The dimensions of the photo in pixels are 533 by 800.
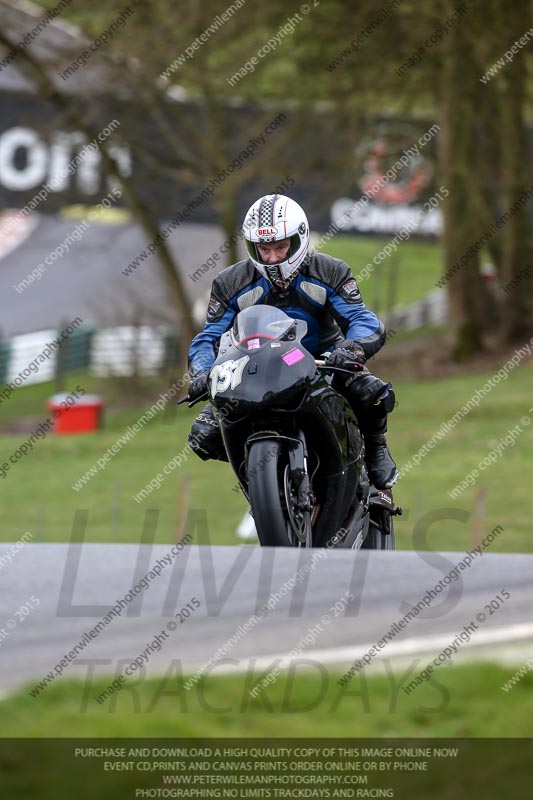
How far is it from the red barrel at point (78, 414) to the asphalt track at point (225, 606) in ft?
68.0

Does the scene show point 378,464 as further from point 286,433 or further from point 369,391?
point 286,433

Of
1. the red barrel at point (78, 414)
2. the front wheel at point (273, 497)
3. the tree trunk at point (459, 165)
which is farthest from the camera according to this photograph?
the red barrel at point (78, 414)

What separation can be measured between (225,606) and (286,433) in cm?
120

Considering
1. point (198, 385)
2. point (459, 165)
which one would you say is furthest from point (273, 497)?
point (459, 165)

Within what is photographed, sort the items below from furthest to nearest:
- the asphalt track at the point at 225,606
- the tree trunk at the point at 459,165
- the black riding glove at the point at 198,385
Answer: the tree trunk at the point at 459,165 < the black riding glove at the point at 198,385 < the asphalt track at the point at 225,606

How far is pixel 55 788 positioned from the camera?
3.93 metres

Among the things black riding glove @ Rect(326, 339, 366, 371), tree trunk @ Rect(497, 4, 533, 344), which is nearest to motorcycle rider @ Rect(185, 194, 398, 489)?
black riding glove @ Rect(326, 339, 366, 371)

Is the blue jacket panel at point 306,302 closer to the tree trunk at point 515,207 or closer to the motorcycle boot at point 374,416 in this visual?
the motorcycle boot at point 374,416

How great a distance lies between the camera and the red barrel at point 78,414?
26.3 meters

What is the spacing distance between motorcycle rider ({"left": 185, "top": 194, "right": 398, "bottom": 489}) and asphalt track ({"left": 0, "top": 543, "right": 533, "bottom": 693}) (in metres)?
0.96

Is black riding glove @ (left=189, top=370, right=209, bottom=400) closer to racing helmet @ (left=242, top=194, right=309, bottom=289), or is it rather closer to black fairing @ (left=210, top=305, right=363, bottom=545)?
black fairing @ (left=210, top=305, right=363, bottom=545)

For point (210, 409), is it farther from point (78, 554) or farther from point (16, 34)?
point (16, 34)

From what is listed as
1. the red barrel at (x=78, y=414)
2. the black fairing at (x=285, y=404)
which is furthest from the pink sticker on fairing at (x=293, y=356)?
the red barrel at (x=78, y=414)

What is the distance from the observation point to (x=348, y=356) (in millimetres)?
6000
